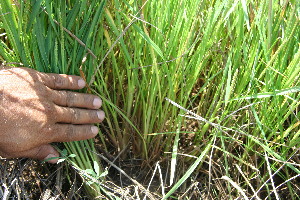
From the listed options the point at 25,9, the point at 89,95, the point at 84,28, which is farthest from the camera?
the point at 89,95

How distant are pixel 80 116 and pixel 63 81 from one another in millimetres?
139

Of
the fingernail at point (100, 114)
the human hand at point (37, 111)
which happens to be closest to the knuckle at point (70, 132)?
the human hand at point (37, 111)

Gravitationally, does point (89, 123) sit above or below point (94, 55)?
below

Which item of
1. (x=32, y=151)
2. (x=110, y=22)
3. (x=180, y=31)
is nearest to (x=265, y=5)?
(x=180, y=31)

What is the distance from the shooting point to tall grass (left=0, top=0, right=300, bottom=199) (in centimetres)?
105

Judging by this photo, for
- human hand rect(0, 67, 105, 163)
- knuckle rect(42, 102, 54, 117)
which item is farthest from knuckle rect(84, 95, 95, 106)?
knuckle rect(42, 102, 54, 117)

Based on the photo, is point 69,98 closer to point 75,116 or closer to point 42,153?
point 75,116

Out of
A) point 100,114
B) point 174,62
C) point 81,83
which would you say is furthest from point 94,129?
point 174,62

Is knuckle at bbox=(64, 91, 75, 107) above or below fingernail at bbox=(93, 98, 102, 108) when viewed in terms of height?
above

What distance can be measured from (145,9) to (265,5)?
0.35 metres

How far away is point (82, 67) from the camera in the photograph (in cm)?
119

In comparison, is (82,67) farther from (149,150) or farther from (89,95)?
(149,150)

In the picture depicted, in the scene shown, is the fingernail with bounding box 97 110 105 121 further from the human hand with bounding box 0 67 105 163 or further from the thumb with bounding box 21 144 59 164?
the thumb with bounding box 21 144 59 164

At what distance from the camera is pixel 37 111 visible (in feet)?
3.81
